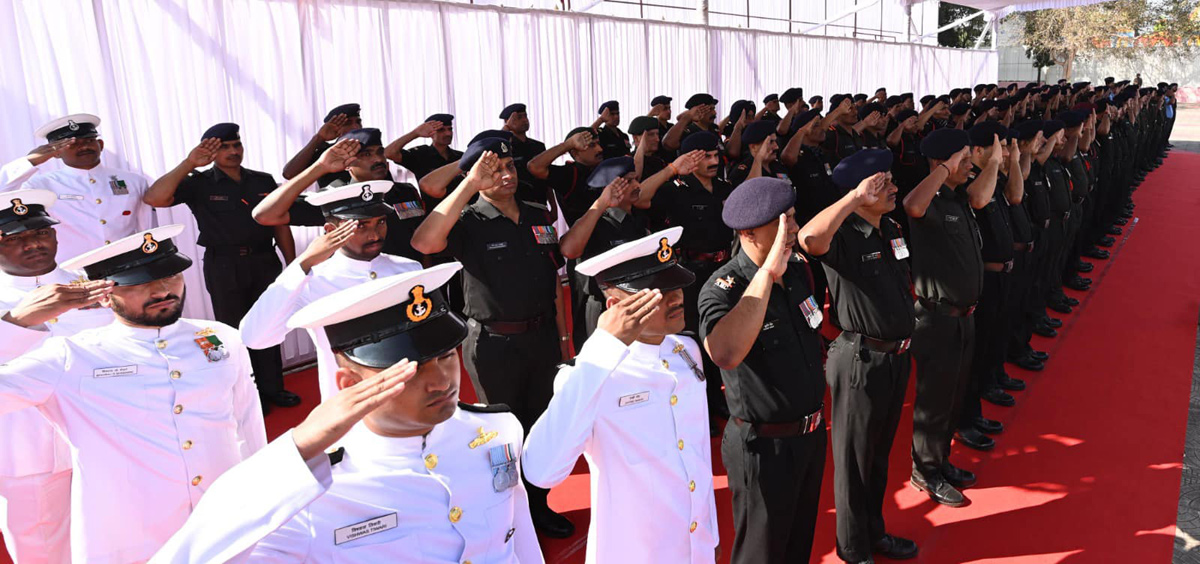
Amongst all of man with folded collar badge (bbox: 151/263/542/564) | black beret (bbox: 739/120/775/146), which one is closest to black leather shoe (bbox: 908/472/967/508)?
black beret (bbox: 739/120/775/146)

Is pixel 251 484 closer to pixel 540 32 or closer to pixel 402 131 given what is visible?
pixel 402 131

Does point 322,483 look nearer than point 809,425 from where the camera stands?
Yes

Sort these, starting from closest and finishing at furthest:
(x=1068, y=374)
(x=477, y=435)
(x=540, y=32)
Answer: (x=477, y=435), (x=1068, y=374), (x=540, y=32)

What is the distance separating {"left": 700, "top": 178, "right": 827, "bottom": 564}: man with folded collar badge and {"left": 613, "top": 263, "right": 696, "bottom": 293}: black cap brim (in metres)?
0.44

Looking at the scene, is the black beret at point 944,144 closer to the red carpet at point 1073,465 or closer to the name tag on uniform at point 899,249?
the name tag on uniform at point 899,249

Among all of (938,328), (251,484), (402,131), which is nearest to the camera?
(251,484)

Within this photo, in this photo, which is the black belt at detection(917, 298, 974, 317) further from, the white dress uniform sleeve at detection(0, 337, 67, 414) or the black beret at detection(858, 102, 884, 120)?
the black beret at detection(858, 102, 884, 120)

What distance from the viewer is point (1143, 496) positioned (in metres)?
3.88

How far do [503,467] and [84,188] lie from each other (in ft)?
13.8

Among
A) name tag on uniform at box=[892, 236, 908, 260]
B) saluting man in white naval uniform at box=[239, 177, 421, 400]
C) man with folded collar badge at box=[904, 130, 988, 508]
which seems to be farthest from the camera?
man with folded collar badge at box=[904, 130, 988, 508]

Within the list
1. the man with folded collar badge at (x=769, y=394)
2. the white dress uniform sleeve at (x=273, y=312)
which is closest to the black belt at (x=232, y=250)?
the white dress uniform sleeve at (x=273, y=312)

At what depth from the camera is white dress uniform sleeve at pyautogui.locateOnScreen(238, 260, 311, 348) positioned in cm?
250

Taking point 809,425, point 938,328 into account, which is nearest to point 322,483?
point 809,425

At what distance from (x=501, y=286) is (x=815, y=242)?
1.46 metres
